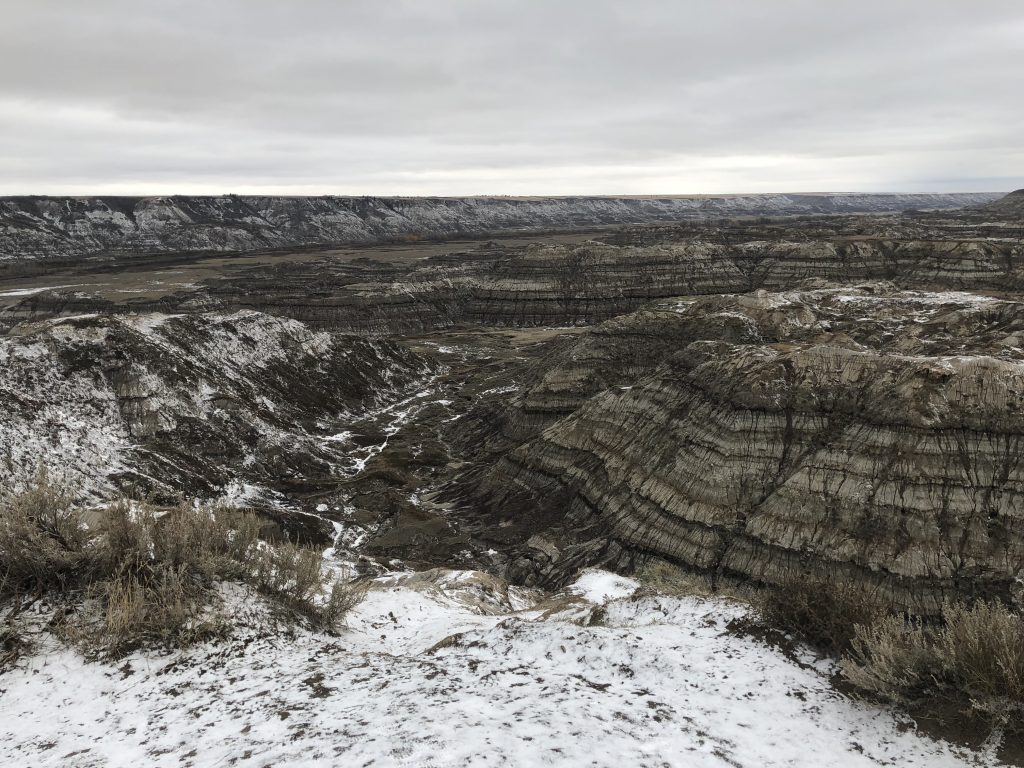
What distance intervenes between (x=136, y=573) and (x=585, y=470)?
2508cm

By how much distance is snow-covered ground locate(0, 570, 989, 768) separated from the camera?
831cm

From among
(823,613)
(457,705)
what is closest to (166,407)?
(457,705)

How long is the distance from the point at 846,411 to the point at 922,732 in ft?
66.7

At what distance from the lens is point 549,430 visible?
1518 inches

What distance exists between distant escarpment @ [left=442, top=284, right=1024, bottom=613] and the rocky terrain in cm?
11

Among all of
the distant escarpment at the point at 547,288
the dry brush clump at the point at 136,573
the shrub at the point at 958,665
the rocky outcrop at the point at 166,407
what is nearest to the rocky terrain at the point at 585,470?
the rocky outcrop at the point at 166,407

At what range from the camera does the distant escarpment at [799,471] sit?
22.3 m

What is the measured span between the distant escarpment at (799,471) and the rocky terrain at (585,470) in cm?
11

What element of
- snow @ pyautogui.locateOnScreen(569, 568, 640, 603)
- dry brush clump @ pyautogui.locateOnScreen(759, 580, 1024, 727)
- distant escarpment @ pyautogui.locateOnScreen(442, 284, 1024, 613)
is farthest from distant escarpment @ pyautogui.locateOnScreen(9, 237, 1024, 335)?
dry brush clump @ pyautogui.locateOnScreen(759, 580, 1024, 727)

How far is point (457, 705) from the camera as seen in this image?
31.7 feet

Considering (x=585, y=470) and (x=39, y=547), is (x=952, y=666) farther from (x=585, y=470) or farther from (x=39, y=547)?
(x=585, y=470)

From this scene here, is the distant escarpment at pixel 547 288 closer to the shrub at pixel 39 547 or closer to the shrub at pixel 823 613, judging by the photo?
the shrub at pixel 39 547

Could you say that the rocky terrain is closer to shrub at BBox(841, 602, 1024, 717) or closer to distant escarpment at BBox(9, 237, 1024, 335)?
shrub at BBox(841, 602, 1024, 717)

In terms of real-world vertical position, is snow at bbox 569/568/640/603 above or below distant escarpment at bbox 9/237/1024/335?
below
